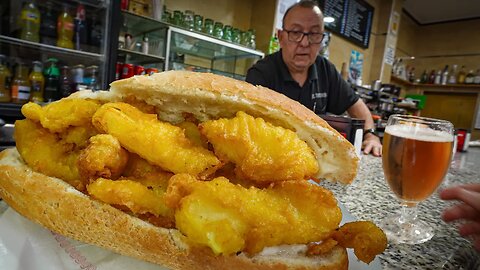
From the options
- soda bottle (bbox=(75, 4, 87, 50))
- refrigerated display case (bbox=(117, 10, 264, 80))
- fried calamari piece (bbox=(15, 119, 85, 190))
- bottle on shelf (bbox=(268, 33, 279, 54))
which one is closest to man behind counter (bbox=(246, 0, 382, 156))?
refrigerated display case (bbox=(117, 10, 264, 80))

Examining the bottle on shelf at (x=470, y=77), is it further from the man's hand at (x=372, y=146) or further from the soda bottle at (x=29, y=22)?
the soda bottle at (x=29, y=22)

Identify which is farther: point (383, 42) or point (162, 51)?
point (383, 42)

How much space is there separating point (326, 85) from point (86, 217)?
3.31 m

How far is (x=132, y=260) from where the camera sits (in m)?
0.75

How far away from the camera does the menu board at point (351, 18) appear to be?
6613mm

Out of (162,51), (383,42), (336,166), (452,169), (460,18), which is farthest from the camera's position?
(460,18)

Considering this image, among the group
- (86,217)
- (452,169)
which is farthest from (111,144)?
(452,169)

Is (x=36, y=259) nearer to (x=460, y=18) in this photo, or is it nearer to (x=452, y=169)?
(x=452, y=169)

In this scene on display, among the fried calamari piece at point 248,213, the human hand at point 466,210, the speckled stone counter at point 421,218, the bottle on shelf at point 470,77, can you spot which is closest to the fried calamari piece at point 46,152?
the fried calamari piece at point 248,213

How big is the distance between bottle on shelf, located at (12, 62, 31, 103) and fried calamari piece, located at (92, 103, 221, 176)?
124 inches

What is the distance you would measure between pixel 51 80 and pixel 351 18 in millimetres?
6659

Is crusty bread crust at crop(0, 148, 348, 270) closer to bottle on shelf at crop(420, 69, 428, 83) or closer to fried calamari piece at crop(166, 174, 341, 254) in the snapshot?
fried calamari piece at crop(166, 174, 341, 254)

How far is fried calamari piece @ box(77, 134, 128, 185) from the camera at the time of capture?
28.0 inches

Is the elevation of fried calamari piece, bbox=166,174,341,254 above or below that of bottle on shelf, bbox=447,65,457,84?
below
